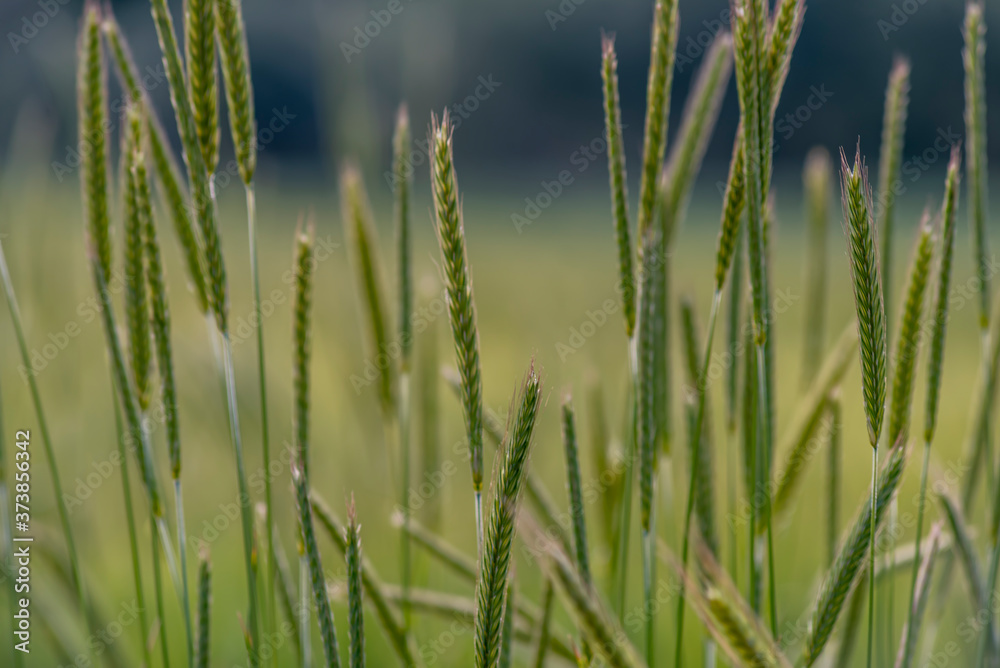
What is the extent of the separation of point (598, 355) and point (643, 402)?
31.3 inches

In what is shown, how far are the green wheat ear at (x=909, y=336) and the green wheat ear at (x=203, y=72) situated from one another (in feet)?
1.75

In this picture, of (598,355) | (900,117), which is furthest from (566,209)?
(900,117)

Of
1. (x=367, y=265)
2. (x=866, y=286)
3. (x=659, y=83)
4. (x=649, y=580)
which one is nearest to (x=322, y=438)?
(x=367, y=265)

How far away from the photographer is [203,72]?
1.87 feet

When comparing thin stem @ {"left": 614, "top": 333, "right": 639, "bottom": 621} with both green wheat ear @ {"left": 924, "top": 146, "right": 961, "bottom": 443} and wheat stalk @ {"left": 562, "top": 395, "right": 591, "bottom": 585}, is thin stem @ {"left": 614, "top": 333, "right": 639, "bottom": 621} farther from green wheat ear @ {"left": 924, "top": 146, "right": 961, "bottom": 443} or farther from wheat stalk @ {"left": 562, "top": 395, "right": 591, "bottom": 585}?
green wheat ear @ {"left": 924, "top": 146, "right": 961, "bottom": 443}

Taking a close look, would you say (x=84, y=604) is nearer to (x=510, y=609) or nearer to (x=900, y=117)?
(x=510, y=609)

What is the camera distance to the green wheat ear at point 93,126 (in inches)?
25.0

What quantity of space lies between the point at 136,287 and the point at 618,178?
15.0 inches

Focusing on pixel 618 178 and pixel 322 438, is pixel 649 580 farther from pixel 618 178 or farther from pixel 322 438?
pixel 322 438

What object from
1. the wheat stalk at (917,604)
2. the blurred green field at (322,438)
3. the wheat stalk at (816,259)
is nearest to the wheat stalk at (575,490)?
the blurred green field at (322,438)

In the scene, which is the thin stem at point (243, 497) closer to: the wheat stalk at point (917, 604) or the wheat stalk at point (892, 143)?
the wheat stalk at point (917, 604)

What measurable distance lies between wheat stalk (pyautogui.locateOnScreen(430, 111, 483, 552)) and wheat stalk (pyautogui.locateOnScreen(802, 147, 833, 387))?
2.29ft

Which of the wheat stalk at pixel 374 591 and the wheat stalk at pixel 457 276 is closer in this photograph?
the wheat stalk at pixel 457 276

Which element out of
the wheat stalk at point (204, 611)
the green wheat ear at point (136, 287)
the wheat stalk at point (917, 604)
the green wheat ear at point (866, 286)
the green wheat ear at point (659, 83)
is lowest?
the wheat stalk at point (917, 604)
